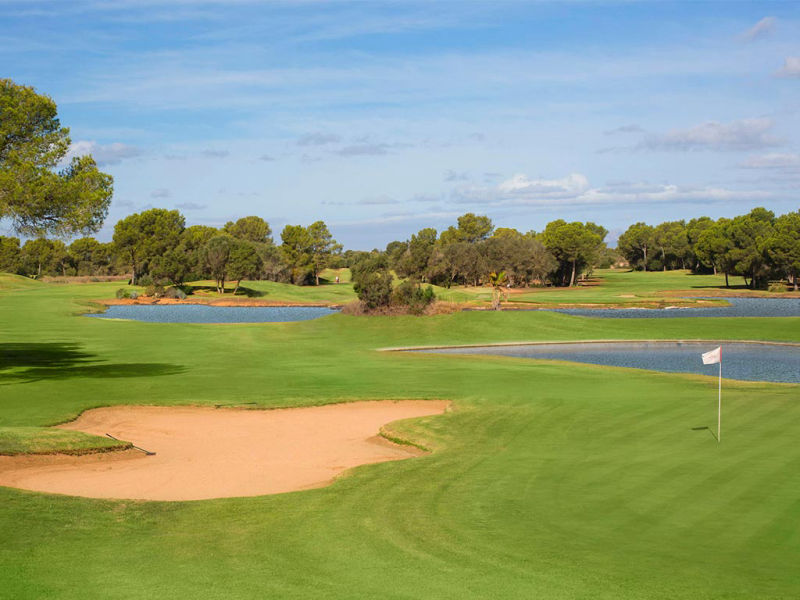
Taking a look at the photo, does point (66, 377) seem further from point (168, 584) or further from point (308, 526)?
point (168, 584)

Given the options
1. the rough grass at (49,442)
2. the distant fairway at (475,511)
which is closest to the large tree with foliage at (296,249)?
the distant fairway at (475,511)

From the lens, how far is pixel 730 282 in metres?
133

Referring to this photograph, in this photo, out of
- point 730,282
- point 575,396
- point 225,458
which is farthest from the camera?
point 730,282

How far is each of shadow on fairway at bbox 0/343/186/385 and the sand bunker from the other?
273 inches

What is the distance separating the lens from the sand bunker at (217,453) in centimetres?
1523

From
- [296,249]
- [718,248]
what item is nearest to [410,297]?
[718,248]

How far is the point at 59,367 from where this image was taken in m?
32.1

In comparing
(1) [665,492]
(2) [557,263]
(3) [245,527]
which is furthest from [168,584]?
(2) [557,263]

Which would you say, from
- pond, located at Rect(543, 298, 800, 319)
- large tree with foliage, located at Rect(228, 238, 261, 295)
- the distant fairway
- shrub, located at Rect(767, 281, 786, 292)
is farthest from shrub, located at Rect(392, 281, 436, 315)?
shrub, located at Rect(767, 281, 786, 292)

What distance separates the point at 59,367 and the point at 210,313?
57.5 meters

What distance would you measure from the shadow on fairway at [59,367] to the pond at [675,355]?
1779 centimetres

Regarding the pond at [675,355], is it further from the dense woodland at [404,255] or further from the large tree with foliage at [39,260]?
the large tree with foliage at [39,260]

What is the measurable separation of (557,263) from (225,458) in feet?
398

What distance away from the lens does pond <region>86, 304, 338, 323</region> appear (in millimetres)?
79194
